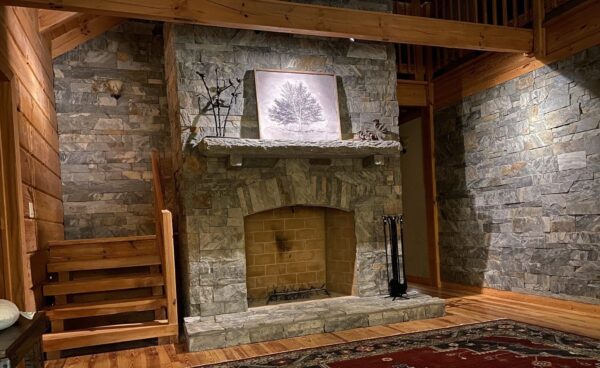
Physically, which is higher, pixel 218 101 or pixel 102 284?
pixel 218 101

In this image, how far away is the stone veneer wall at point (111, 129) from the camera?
18.0 feet

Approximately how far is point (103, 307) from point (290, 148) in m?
2.22

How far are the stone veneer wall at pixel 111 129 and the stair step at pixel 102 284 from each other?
5.49ft

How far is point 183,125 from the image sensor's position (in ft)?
13.5

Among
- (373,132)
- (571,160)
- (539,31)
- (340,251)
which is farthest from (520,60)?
(340,251)

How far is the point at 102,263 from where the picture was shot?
13.5 ft

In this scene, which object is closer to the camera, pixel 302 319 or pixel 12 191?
pixel 12 191

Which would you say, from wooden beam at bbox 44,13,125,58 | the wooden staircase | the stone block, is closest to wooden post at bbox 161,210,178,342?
the wooden staircase

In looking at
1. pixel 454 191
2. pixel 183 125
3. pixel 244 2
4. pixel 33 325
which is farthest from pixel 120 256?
pixel 454 191

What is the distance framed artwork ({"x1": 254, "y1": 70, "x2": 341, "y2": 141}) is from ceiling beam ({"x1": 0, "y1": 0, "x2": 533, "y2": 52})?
2.10ft

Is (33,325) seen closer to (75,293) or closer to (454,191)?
(75,293)

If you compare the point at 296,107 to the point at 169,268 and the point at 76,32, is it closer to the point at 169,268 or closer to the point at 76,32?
the point at 169,268

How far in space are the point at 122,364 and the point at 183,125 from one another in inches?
84.7

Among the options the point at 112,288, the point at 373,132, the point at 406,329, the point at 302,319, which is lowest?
the point at 406,329
